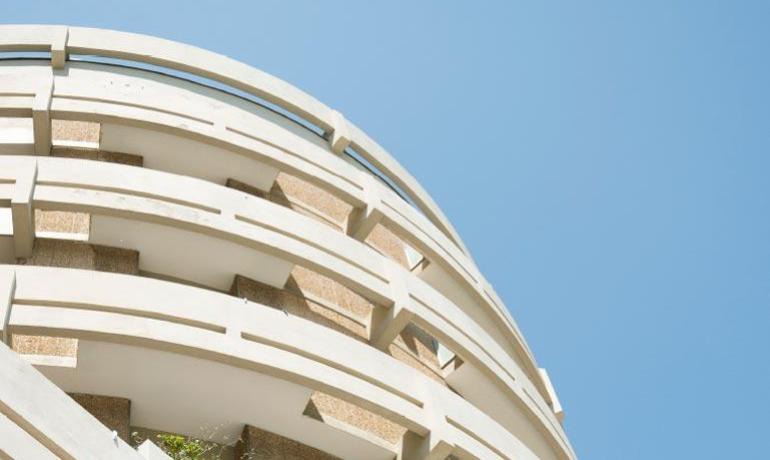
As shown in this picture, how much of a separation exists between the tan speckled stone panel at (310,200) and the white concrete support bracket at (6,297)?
712 centimetres

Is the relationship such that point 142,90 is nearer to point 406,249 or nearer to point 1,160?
point 1,160

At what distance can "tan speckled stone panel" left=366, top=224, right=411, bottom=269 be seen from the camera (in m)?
23.3

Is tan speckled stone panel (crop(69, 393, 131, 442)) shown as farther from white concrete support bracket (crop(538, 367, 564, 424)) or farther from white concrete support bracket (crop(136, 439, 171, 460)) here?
white concrete support bracket (crop(538, 367, 564, 424))

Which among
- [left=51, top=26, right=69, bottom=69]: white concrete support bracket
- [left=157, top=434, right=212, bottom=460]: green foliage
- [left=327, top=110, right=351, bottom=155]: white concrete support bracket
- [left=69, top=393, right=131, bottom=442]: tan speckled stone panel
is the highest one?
[left=327, top=110, right=351, bottom=155]: white concrete support bracket

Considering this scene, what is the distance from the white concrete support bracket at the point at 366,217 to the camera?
2112 cm

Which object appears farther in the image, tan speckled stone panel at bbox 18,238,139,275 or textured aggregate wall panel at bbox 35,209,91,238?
textured aggregate wall panel at bbox 35,209,91,238

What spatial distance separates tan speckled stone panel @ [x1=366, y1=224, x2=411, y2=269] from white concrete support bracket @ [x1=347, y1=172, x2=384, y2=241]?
172 cm

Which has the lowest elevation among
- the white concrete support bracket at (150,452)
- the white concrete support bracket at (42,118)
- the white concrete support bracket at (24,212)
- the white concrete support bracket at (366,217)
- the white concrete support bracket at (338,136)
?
the white concrete support bracket at (150,452)

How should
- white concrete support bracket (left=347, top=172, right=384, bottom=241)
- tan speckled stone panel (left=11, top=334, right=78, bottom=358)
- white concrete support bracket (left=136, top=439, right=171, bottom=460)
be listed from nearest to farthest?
white concrete support bracket (left=136, top=439, right=171, bottom=460) → tan speckled stone panel (left=11, top=334, right=78, bottom=358) → white concrete support bracket (left=347, top=172, right=384, bottom=241)

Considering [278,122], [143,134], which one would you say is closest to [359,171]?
[278,122]

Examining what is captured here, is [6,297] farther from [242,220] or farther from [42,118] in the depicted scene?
[42,118]

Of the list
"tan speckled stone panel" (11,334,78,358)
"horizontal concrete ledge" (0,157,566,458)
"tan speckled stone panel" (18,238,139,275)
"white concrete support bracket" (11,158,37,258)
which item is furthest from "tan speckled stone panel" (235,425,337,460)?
"white concrete support bracket" (11,158,37,258)

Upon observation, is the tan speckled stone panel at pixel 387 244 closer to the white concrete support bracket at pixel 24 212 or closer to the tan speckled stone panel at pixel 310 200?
the tan speckled stone panel at pixel 310 200

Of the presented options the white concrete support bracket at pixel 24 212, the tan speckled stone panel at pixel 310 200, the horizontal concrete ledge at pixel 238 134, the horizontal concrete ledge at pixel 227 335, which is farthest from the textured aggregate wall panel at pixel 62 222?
the tan speckled stone panel at pixel 310 200
